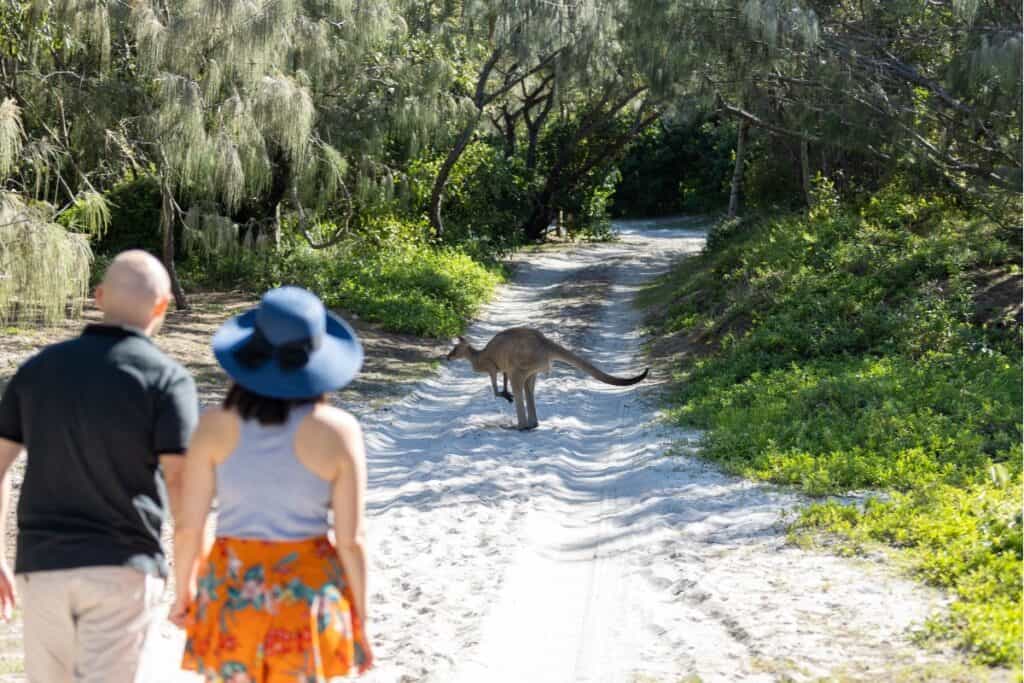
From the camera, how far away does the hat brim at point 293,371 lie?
3129 millimetres

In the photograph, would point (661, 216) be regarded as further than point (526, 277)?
Yes

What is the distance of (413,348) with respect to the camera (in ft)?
51.9

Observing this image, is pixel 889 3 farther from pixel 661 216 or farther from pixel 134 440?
pixel 661 216

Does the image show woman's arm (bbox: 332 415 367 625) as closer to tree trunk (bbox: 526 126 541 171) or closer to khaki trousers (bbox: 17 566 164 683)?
khaki trousers (bbox: 17 566 164 683)

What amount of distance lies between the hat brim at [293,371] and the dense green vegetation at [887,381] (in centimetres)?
337

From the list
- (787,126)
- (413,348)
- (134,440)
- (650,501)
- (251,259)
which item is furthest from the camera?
(787,126)

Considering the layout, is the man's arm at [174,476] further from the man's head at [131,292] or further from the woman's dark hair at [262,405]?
the man's head at [131,292]

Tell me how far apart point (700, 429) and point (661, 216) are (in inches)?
1565

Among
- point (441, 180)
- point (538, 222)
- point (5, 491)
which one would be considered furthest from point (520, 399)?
point (538, 222)

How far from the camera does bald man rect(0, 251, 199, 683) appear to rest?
3281mm

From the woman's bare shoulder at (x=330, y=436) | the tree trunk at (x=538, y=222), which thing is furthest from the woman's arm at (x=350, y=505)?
the tree trunk at (x=538, y=222)

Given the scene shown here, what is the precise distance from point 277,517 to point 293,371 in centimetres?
43

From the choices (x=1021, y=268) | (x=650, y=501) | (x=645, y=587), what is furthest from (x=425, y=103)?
(x=645, y=587)

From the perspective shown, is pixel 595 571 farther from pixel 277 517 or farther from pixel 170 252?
pixel 170 252
